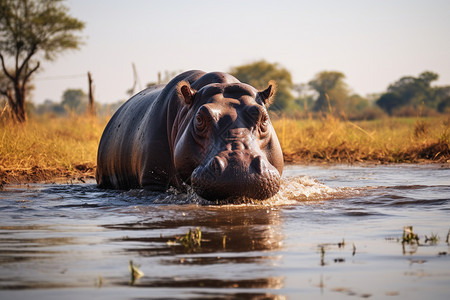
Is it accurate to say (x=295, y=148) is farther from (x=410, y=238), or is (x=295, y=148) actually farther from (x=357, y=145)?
(x=410, y=238)

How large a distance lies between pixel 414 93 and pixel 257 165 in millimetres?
50235

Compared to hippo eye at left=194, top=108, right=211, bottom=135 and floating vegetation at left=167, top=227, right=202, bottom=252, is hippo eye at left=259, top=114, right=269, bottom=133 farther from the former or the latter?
floating vegetation at left=167, top=227, right=202, bottom=252

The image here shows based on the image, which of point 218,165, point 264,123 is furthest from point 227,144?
point 264,123

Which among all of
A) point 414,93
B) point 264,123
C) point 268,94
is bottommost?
point 264,123

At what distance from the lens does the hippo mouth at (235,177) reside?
4152mm

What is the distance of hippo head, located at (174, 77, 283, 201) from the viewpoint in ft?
13.7

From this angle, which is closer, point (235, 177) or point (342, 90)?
point (235, 177)

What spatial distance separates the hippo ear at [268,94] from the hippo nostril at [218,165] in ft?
3.50

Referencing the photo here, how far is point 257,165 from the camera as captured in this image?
13.9 ft

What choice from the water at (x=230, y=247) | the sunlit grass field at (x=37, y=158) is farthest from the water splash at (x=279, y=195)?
the sunlit grass field at (x=37, y=158)

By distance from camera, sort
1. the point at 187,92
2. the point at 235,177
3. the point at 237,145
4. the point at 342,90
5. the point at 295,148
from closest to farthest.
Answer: the point at 235,177, the point at 237,145, the point at 187,92, the point at 295,148, the point at 342,90

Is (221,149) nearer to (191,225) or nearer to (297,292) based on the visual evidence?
(191,225)

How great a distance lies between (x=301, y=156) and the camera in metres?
10.5

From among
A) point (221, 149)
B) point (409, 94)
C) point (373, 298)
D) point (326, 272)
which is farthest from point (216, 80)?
point (409, 94)
